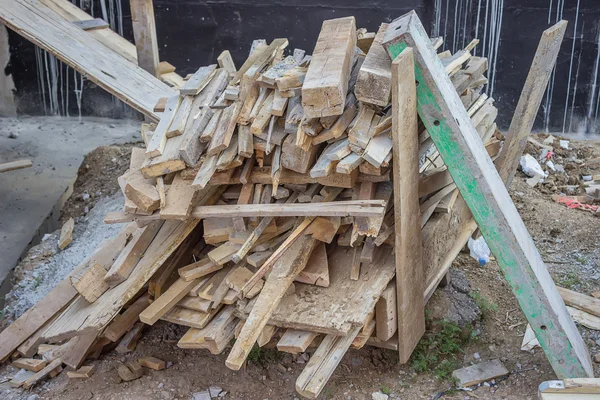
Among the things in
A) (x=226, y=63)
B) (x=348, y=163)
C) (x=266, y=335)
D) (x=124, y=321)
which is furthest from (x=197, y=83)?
(x=266, y=335)

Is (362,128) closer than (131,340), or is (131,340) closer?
(362,128)

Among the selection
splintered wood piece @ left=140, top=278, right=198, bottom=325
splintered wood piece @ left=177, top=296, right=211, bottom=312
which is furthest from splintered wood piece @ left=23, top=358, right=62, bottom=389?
splintered wood piece @ left=177, top=296, right=211, bottom=312

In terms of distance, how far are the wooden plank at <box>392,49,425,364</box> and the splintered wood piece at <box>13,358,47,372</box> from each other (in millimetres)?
2542

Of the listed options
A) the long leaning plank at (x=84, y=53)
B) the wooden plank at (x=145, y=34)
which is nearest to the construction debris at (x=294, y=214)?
the long leaning plank at (x=84, y=53)

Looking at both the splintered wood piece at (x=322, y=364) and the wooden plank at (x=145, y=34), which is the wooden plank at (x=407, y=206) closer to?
the splintered wood piece at (x=322, y=364)

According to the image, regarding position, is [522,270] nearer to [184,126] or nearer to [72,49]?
[184,126]

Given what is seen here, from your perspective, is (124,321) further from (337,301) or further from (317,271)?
(337,301)

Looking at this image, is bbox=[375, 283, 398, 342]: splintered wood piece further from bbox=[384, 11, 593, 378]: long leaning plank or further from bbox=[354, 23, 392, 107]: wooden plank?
bbox=[354, 23, 392, 107]: wooden plank

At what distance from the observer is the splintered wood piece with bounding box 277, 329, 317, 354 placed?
3822 mm

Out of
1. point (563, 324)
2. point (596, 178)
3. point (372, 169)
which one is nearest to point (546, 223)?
point (596, 178)

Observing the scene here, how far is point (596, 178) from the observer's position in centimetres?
734

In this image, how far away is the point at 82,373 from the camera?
4.54 m

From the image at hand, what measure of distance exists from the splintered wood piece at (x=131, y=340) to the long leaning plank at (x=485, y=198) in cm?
252

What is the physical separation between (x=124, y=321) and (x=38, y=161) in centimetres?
446
